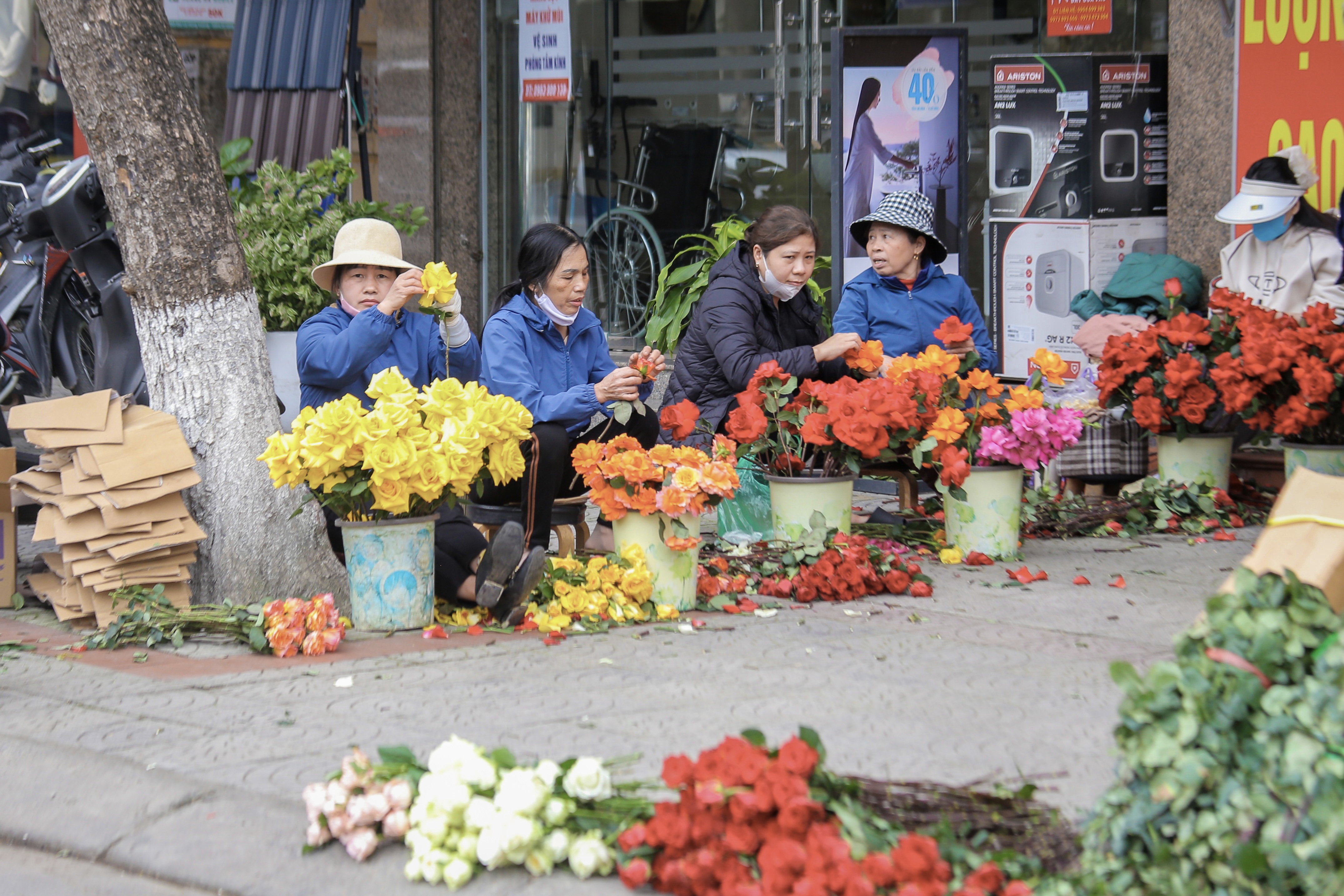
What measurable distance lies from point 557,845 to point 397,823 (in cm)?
31

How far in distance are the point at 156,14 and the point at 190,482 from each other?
1.51m

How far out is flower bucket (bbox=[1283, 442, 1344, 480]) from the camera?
5.29m

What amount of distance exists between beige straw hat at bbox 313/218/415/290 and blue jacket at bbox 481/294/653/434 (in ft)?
1.32

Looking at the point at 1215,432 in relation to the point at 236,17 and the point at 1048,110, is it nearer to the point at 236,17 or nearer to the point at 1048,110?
the point at 1048,110

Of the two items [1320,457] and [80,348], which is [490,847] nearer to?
[1320,457]

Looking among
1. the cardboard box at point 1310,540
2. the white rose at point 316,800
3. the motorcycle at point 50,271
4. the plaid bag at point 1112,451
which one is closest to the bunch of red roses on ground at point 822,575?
the plaid bag at point 1112,451

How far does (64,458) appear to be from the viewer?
422cm

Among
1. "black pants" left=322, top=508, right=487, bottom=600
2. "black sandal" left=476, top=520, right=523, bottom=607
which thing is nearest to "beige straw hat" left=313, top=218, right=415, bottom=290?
"black pants" left=322, top=508, right=487, bottom=600

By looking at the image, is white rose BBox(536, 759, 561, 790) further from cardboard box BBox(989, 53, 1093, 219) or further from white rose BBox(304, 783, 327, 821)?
cardboard box BBox(989, 53, 1093, 219)

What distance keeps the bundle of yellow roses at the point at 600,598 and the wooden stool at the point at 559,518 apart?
0.42 m

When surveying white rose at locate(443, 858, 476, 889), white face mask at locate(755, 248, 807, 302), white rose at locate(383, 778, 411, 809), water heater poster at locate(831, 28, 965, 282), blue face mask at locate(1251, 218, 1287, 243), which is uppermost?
water heater poster at locate(831, 28, 965, 282)

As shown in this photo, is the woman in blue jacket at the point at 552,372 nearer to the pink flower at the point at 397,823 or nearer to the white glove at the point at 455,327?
the white glove at the point at 455,327

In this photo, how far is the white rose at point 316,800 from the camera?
248 centimetres

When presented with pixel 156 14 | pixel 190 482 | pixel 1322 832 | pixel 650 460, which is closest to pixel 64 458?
pixel 190 482
